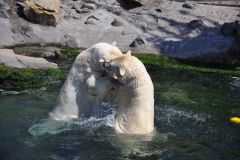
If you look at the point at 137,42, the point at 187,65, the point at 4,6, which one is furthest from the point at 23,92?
the point at 4,6

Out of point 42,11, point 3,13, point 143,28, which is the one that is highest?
point 42,11

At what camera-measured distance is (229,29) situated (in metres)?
15.9

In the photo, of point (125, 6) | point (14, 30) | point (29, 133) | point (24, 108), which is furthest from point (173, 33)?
point (29, 133)

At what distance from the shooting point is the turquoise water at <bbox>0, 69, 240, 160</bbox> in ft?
22.1

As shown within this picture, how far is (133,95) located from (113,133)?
34.2 inches

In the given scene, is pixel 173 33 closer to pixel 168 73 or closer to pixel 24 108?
pixel 168 73

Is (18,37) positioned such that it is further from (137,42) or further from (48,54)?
(137,42)

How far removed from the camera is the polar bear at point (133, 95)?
650 centimetres

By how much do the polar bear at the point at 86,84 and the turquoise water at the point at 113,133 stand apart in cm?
20

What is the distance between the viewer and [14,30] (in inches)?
680

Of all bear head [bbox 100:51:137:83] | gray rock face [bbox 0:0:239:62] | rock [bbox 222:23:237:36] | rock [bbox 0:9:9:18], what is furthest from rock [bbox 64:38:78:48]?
bear head [bbox 100:51:137:83]

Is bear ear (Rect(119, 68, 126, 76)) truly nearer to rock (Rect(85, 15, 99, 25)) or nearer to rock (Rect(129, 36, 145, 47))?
rock (Rect(129, 36, 145, 47))

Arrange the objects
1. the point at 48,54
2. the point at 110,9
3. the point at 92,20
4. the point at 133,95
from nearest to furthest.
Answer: the point at 133,95, the point at 48,54, the point at 92,20, the point at 110,9

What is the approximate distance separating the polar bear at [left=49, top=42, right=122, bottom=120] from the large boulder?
35.5 feet
